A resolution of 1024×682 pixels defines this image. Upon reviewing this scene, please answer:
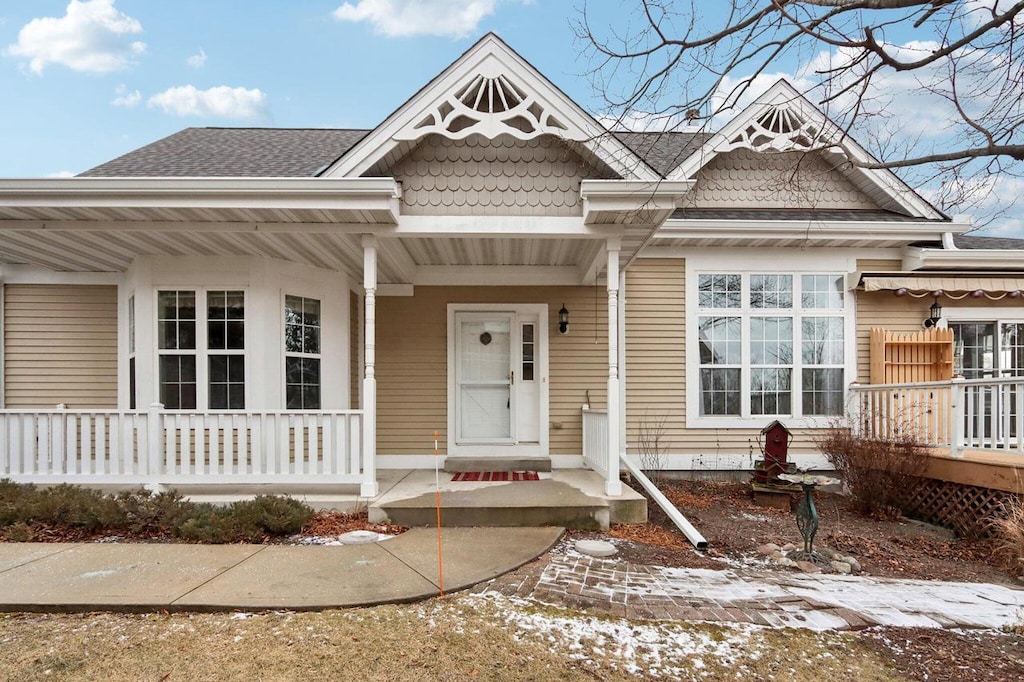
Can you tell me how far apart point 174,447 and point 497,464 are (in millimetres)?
3733

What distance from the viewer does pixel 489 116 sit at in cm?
529

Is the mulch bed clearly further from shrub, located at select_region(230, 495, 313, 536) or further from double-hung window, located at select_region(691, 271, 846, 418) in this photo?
shrub, located at select_region(230, 495, 313, 536)

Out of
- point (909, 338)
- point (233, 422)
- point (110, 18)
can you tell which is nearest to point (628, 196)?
point (233, 422)

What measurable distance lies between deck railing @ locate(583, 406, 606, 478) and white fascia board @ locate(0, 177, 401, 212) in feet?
10.8

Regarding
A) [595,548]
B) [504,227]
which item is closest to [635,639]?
[595,548]

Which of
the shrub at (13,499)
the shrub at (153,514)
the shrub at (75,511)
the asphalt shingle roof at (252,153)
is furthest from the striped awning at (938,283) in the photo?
the shrub at (13,499)

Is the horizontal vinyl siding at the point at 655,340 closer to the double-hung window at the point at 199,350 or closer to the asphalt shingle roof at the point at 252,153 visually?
the asphalt shingle roof at the point at 252,153

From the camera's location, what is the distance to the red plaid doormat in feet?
22.0

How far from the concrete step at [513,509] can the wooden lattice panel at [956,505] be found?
3301 millimetres

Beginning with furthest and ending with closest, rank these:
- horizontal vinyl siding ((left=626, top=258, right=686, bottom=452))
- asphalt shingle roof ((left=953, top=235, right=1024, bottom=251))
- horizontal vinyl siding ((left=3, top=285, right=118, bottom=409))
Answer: asphalt shingle roof ((left=953, top=235, right=1024, bottom=251)), horizontal vinyl siding ((left=626, top=258, right=686, bottom=452)), horizontal vinyl siding ((left=3, top=285, right=118, bottom=409))

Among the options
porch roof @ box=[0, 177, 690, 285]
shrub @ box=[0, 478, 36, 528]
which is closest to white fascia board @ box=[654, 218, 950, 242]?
porch roof @ box=[0, 177, 690, 285]

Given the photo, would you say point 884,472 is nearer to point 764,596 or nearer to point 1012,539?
point 1012,539

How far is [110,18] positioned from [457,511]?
18.9 metres

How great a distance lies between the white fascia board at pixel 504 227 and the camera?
5.52 metres
